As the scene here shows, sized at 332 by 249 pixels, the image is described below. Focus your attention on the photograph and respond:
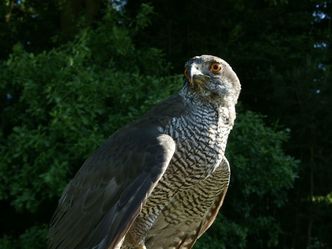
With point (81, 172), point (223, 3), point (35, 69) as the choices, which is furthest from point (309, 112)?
point (81, 172)

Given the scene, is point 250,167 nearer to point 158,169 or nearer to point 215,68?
point 215,68

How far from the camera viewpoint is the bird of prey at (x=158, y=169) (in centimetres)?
327

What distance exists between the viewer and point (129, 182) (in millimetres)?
3336

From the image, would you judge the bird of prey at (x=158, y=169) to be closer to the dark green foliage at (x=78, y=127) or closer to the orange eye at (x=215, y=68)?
the orange eye at (x=215, y=68)

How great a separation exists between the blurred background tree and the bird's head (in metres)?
3.39

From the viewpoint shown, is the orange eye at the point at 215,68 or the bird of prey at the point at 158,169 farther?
the orange eye at the point at 215,68

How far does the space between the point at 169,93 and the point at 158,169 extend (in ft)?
12.5

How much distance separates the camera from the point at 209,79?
3.39 m

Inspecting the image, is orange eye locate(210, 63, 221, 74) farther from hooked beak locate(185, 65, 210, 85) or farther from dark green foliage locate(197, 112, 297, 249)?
dark green foliage locate(197, 112, 297, 249)

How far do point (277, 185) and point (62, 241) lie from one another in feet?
14.1

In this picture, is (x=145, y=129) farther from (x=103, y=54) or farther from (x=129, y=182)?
(x=103, y=54)

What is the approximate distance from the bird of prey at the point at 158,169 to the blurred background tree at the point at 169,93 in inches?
121

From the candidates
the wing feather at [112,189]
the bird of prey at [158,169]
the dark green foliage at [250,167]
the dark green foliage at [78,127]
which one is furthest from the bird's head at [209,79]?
the dark green foliage at [250,167]

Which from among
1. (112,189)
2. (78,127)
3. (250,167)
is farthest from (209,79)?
(250,167)
